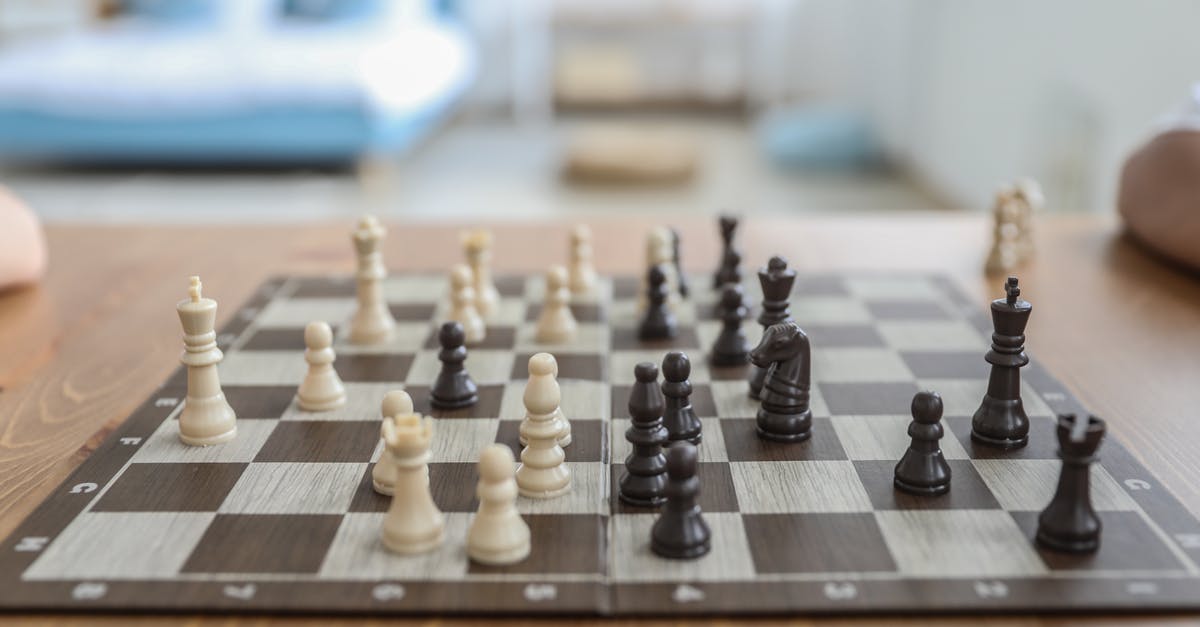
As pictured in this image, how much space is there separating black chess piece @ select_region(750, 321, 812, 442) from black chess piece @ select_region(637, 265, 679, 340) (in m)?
0.31

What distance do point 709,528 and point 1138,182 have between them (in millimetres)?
1133

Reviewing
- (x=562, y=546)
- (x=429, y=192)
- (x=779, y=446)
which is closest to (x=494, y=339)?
(x=779, y=446)

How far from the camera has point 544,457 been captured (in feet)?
3.28

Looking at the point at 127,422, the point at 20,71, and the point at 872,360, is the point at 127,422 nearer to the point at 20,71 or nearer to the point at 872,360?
the point at 872,360

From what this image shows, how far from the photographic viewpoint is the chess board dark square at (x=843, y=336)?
1.40m

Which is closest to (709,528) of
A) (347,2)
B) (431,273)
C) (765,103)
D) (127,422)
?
(127,422)

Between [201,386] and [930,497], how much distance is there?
69 centimetres

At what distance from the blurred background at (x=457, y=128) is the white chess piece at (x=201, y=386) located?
2.52 meters

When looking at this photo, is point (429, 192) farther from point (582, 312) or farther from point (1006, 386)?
point (1006, 386)

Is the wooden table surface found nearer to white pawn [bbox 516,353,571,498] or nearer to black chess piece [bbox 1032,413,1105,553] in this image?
black chess piece [bbox 1032,413,1105,553]

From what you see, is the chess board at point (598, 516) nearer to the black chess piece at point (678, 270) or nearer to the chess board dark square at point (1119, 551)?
the chess board dark square at point (1119, 551)

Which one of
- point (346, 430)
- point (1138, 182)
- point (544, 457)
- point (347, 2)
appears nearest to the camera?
point (544, 457)

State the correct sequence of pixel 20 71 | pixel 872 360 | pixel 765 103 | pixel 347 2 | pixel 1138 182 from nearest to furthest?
pixel 872 360
pixel 1138 182
pixel 20 71
pixel 347 2
pixel 765 103

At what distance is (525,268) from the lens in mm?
1769
